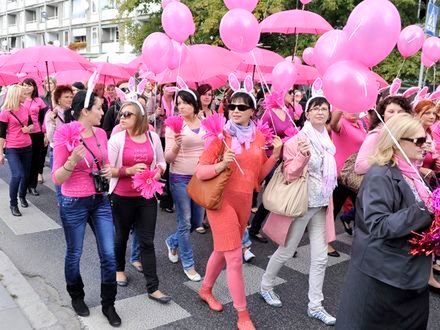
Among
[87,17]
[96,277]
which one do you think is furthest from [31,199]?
[87,17]

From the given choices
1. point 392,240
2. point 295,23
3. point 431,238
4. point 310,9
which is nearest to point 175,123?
point 392,240

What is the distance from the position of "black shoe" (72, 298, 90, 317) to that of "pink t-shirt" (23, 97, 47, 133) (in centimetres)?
429

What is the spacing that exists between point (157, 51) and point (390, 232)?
3176 millimetres

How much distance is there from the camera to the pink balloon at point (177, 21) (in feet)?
15.9

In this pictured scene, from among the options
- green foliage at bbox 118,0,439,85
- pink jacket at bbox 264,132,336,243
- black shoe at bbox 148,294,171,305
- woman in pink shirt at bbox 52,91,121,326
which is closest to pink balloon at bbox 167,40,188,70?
woman in pink shirt at bbox 52,91,121,326

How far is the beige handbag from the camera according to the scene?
351 centimetres

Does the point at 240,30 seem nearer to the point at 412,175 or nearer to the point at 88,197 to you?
the point at 88,197

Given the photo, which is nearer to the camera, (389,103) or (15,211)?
(389,103)

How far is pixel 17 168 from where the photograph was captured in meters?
6.39

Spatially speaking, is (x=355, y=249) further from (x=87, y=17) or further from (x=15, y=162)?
(x=87, y=17)

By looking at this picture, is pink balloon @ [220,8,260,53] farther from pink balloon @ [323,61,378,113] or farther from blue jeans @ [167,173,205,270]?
pink balloon @ [323,61,378,113]

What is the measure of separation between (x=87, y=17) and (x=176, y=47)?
36656 millimetres

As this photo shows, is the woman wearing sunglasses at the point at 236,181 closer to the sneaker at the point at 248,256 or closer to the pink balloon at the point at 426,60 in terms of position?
the sneaker at the point at 248,256

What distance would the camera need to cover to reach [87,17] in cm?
3803
